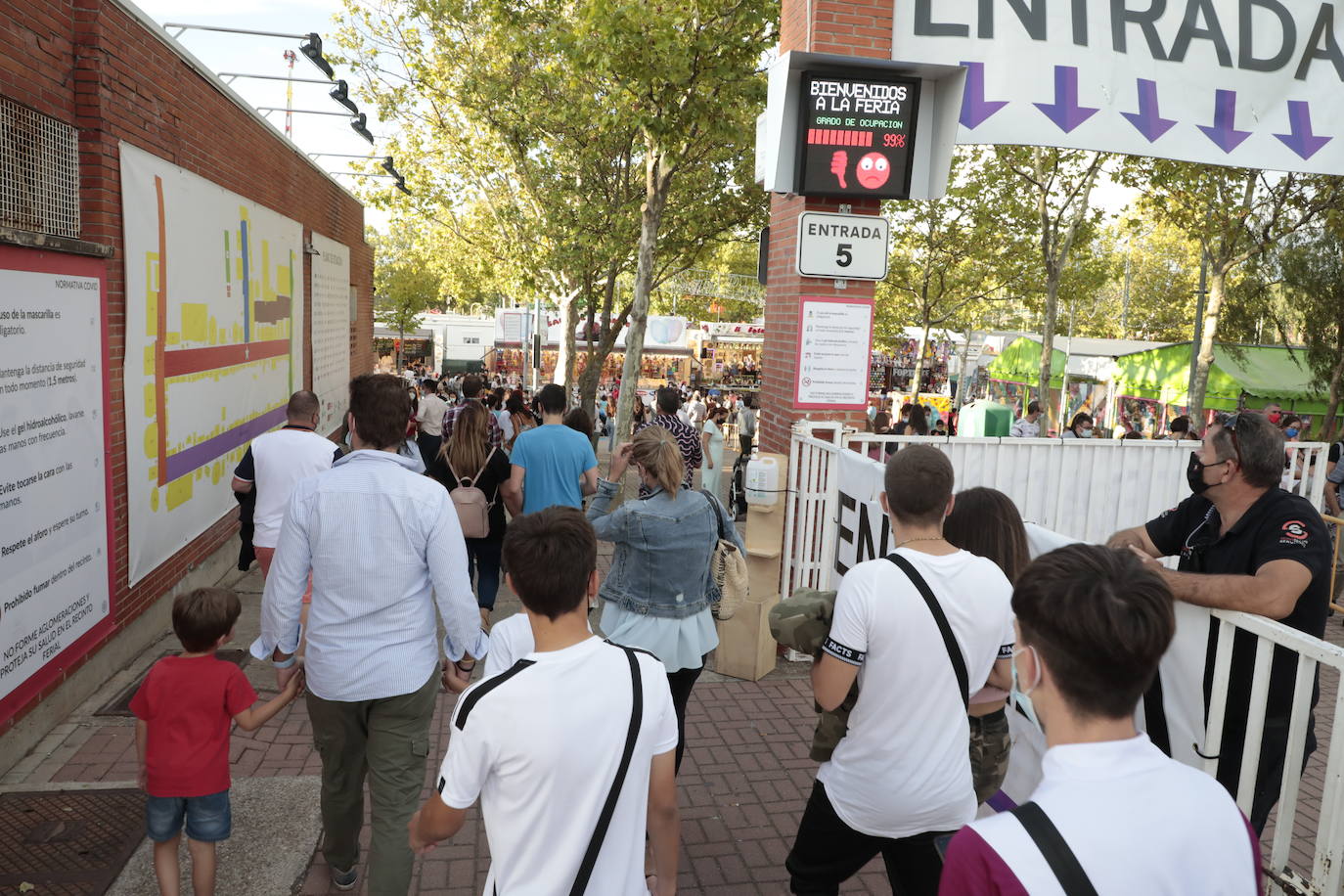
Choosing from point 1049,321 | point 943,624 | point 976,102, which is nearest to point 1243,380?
point 1049,321

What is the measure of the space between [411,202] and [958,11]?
1724cm

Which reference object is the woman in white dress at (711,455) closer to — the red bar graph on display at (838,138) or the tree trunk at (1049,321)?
the red bar graph on display at (838,138)

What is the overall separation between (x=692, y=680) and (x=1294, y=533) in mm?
2297

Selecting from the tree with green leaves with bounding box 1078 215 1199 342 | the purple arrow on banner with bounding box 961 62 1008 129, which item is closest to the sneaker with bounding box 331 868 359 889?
the purple arrow on banner with bounding box 961 62 1008 129

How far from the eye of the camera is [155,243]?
670 centimetres

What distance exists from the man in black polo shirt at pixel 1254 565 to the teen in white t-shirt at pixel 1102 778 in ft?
4.77

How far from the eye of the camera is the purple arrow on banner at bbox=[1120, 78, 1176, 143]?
7020 mm

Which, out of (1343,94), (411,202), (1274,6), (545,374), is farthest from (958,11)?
(545,374)

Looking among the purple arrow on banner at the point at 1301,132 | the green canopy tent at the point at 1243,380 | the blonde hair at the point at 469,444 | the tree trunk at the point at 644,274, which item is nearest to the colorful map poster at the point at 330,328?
the tree trunk at the point at 644,274

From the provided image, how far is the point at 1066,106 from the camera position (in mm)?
6941

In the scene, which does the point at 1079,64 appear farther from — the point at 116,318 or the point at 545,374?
the point at 545,374

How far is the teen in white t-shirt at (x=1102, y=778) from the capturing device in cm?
136

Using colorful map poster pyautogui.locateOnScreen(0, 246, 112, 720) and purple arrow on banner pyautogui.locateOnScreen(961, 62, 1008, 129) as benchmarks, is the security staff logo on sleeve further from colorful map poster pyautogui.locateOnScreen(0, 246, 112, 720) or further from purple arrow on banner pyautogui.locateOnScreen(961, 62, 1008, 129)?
colorful map poster pyautogui.locateOnScreen(0, 246, 112, 720)

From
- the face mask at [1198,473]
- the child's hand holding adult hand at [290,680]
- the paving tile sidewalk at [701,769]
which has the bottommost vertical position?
the paving tile sidewalk at [701,769]
